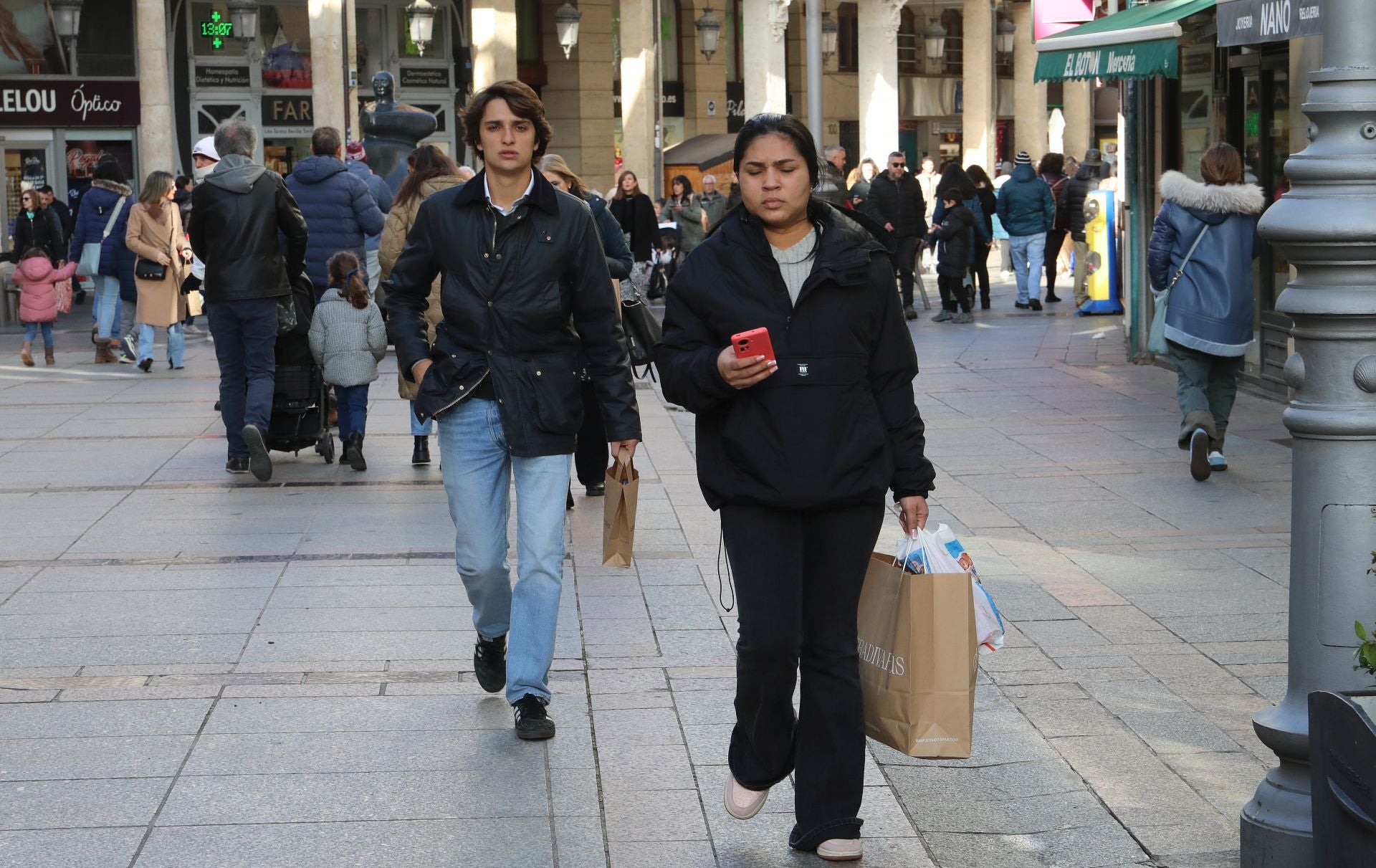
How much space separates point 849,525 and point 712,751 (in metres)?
1.22

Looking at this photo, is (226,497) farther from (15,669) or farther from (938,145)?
(938,145)

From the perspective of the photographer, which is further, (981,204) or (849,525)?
(981,204)

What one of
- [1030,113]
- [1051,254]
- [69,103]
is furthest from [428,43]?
[1051,254]

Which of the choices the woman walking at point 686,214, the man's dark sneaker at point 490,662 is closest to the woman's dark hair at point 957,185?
the woman walking at point 686,214

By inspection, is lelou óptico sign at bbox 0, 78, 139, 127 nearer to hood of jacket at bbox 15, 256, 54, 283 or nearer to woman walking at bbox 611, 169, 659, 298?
woman walking at bbox 611, 169, 659, 298

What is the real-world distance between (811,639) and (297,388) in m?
6.86

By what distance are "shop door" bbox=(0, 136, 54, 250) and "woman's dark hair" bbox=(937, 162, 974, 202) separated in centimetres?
1511

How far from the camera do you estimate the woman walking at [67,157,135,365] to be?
16938 millimetres

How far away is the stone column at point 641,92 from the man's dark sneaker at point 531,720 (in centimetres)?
2844

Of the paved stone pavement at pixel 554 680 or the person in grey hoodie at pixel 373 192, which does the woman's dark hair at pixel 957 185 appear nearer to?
the person in grey hoodie at pixel 373 192

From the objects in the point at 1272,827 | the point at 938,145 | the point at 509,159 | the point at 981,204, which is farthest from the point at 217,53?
the point at 1272,827

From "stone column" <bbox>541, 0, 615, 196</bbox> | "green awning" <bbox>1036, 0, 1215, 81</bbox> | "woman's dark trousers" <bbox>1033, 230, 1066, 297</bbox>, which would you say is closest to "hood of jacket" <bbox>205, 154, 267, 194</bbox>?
"green awning" <bbox>1036, 0, 1215, 81</bbox>

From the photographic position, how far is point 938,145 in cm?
5003

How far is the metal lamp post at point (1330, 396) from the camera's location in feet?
13.1
